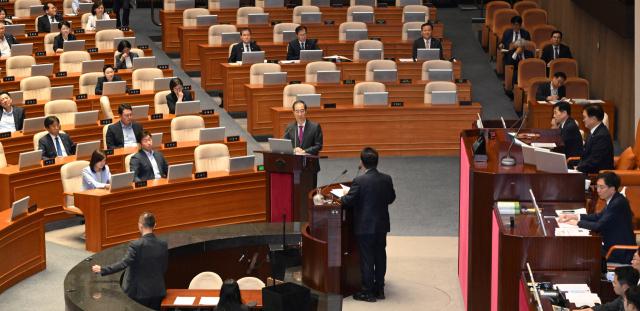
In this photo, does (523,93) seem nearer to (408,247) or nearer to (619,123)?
(619,123)

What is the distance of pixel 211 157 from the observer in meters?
8.59

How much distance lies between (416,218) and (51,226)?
3859 mm

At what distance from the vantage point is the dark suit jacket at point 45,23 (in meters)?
12.7

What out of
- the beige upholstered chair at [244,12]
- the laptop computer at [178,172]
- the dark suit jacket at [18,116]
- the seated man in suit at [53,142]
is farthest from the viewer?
the beige upholstered chair at [244,12]

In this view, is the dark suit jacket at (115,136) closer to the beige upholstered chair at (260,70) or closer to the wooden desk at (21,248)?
the wooden desk at (21,248)


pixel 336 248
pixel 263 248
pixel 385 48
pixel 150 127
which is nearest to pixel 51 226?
pixel 150 127

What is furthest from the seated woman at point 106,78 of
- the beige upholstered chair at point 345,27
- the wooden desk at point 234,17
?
the beige upholstered chair at point 345,27

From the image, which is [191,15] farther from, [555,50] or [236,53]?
[555,50]

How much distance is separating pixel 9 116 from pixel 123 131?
4.49 ft

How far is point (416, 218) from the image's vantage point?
8500 millimetres

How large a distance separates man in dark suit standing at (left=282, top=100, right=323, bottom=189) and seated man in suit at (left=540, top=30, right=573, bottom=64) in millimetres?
5512

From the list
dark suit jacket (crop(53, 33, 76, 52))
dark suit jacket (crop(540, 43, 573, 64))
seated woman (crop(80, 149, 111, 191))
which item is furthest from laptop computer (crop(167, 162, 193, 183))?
dark suit jacket (crop(540, 43, 573, 64))

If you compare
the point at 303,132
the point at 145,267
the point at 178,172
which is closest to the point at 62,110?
the point at 178,172

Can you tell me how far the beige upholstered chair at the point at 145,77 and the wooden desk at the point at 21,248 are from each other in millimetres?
3890
